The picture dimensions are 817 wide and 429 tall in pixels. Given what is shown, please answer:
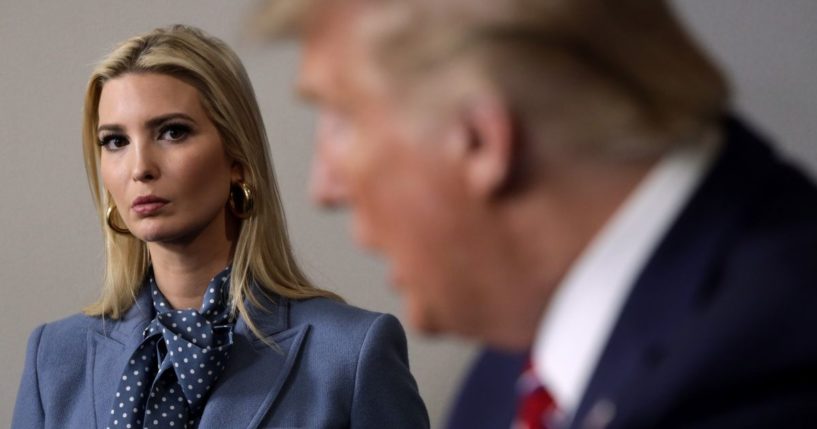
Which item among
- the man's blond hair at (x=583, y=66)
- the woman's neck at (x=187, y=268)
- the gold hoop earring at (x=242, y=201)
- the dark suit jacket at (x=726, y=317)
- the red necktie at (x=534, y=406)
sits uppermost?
the gold hoop earring at (x=242, y=201)

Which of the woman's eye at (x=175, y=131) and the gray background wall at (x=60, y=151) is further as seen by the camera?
the gray background wall at (x=60, y=151)

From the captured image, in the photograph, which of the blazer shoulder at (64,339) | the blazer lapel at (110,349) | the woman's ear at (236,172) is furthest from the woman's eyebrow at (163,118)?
the blazer shoulder at (64,339)

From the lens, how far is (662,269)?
802mm

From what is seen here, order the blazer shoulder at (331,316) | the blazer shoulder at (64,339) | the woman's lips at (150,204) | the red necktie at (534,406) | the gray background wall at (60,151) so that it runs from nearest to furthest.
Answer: the red necktie at (534,406)
the woman's lips at (150,204)
the blazer shoulder at (331,316)
the blazer shoulder at (64,339)
the gray background wall at (60,151)

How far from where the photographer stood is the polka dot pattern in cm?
242

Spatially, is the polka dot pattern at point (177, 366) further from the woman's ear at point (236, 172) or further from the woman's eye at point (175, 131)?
the woman's eye at point (175, 131)

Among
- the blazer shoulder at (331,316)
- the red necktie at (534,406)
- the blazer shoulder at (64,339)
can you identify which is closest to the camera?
the red necktie at (534,406)

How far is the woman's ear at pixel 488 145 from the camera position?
79 cm

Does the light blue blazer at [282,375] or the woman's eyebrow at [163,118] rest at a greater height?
the woman's eyebrow at [163,118]

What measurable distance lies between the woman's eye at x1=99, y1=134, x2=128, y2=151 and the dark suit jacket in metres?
1.77

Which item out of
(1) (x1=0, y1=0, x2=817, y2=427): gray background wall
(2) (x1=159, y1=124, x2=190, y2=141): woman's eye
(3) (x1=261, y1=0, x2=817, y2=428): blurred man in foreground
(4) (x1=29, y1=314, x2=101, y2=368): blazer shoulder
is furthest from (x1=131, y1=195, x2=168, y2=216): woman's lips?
(3) (x1=261, y1=0, x2=817, y2=428): blurred man in foreground

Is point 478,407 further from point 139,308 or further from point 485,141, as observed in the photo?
point 139,308

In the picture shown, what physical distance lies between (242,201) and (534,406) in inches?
65.4

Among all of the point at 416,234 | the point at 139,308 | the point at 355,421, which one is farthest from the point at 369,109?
the point at 139,308
